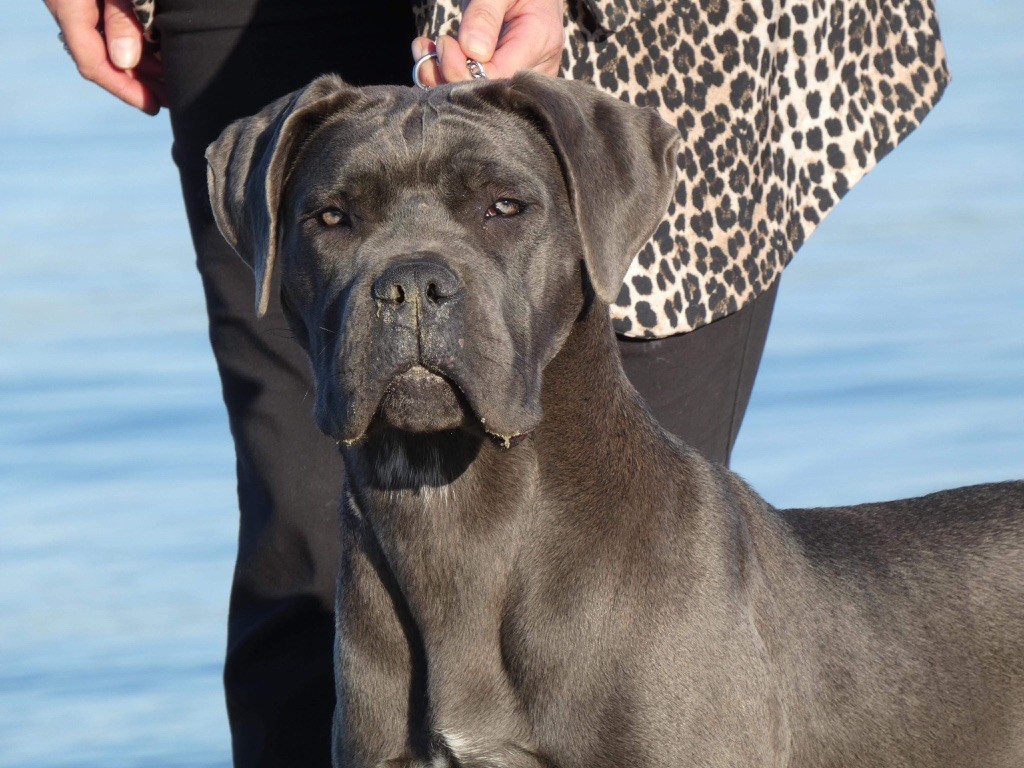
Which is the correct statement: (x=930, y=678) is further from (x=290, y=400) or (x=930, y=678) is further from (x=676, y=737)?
(x=290, y=400)

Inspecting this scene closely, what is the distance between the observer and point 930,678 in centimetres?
460

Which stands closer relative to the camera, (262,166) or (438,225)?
(438,225)

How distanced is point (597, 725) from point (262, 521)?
1.61 metres

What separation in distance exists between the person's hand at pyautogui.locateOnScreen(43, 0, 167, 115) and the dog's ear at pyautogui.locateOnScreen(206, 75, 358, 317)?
90 centimetres

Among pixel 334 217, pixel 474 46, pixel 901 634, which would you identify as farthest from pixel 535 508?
pixel 474 46

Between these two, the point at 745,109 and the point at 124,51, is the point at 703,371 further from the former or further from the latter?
the point at 124,51

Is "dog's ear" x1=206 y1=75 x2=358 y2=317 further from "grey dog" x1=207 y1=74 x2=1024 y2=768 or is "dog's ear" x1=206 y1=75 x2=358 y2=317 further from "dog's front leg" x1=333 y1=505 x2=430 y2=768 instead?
"dog's front leg" x1=333 y1=505 x2=430 y2=768

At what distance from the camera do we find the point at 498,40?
4.64 metres

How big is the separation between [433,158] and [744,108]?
1.24 m

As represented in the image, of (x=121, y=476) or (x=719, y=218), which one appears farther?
(x=121, y=476)

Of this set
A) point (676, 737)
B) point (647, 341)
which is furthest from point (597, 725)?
point (647, 341)

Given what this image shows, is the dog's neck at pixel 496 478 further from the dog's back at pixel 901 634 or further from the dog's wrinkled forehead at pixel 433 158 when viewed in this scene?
the dog's back at pixel 901 634

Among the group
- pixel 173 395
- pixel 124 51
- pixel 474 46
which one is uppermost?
pixel 474 46

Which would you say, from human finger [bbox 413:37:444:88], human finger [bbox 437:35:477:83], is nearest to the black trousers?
human finger [bbox 413:37:444:88]
